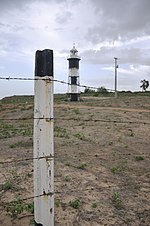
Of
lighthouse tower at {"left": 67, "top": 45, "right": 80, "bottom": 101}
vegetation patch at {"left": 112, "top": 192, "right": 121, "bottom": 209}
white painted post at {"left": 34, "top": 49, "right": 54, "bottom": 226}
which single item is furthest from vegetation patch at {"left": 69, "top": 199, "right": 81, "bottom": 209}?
lighthouse tower at {"left": 67, "top": 45, "right": 80, "bottom": 101}

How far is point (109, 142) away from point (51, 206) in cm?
638

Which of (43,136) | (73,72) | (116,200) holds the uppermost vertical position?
(73,72)

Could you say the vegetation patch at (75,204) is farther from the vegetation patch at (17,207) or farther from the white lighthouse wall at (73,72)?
the white lighthouse wall at (73,72)

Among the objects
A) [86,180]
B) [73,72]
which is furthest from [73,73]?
[86,180]

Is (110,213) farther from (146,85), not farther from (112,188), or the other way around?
(146,85)

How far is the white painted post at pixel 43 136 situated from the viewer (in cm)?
267

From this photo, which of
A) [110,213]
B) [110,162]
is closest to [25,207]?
[110,213]

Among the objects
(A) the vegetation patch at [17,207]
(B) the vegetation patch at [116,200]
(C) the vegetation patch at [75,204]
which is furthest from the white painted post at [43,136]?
(B) the vegetation patch at [116,200]

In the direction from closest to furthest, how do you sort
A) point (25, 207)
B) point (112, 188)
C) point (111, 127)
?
point (25, 207) → point (112, 188) → point (111, 127)

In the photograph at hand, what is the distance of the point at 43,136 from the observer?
267cm

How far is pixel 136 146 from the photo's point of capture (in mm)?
8672

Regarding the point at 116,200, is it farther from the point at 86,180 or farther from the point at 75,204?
the point at 86,180

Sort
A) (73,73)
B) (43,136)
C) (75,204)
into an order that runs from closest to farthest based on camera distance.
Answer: (43,136)
(75,204)
(73,73)

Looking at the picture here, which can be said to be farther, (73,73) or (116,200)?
(73,73)
